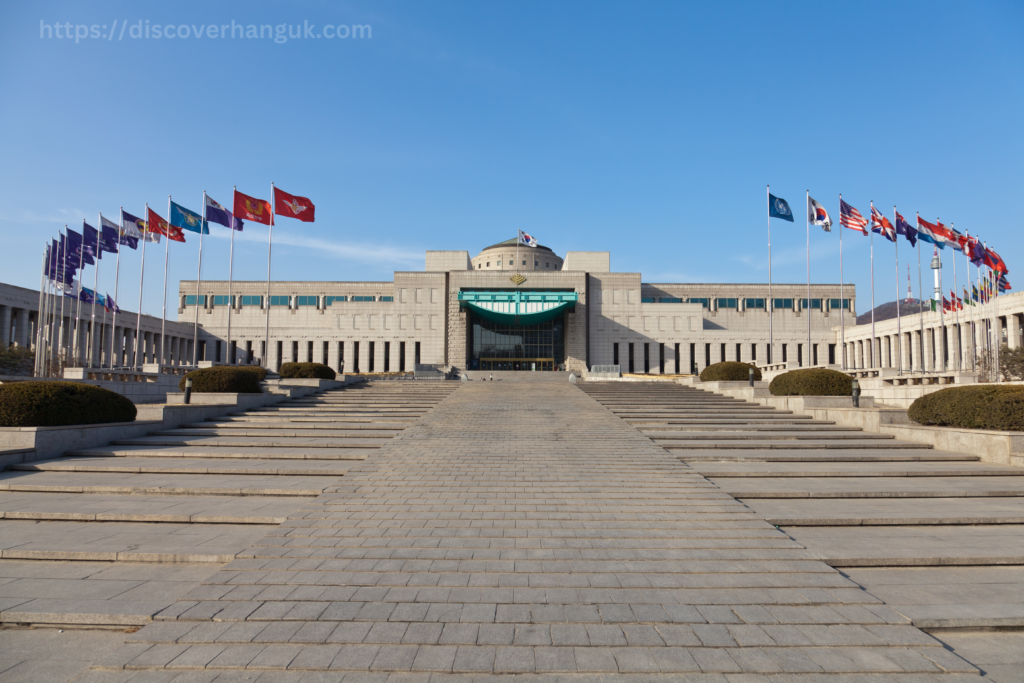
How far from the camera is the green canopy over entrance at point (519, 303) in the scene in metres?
A: 54.9

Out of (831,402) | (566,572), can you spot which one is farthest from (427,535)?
(831,402)

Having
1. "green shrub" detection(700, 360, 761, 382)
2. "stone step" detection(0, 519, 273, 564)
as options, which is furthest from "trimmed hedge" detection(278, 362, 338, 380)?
"stone step" detection(0, 519, 273, 564)

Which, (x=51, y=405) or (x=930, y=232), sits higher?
(x=930, y=232)

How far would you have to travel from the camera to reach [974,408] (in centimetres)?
1383

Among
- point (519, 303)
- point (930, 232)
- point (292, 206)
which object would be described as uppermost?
point (292, 206)

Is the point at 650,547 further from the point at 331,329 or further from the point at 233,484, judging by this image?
the point at 331,329

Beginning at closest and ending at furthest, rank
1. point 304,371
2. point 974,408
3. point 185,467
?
point 185,467 → point 974,408 → point 304,371

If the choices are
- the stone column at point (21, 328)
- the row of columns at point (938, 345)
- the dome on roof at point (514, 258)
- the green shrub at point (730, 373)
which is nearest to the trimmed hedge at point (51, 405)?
the green shrub at point (730, 373)

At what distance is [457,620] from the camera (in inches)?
210

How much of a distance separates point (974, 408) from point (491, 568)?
13.7m

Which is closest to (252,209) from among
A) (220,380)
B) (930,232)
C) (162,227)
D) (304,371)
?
(162,227)

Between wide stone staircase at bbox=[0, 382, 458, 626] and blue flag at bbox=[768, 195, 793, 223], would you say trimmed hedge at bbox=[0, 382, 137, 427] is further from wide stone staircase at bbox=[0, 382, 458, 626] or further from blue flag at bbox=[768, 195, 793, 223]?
blue flag at bbox=[768, 195, 793, 223]

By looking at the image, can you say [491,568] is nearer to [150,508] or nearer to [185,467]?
[150,508]

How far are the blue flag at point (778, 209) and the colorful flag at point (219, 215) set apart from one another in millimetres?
31672
